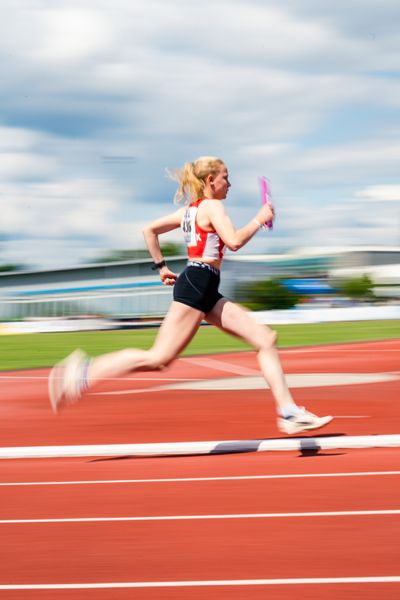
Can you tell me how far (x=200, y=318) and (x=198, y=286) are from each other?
0.23 meters

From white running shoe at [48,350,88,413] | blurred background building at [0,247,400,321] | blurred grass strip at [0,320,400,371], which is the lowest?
white running shoe at [48,350,88,413]

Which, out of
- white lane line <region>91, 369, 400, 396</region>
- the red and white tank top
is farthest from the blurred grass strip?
the red and white tank top

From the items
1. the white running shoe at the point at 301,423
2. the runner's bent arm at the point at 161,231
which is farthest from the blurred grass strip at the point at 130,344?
the white running shoe at the point at 301,423

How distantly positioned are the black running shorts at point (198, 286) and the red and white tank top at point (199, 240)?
0.28 ft

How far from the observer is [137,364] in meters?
7.46

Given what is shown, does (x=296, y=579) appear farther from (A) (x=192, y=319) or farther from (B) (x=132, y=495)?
(A) (x=192, y=319)

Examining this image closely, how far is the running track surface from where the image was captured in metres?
4.52

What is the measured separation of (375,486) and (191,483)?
1108 mm

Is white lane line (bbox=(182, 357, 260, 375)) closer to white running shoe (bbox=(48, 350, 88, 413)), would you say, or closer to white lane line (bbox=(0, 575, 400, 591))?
white running shoe (bbox=(48, 350, 88, 413))

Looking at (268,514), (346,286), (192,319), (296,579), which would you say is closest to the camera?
(296,579)

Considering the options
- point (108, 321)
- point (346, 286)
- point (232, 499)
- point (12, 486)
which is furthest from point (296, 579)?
point (346, 286)

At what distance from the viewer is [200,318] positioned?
7.43 metres

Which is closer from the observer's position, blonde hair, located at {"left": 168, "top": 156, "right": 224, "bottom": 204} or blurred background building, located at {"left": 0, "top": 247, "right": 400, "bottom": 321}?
blonde hair, located at {"left": 168, "top": 156, "right": 224, "bottom": 204}

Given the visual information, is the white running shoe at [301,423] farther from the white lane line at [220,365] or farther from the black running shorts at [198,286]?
the white lane line at [220,365]
